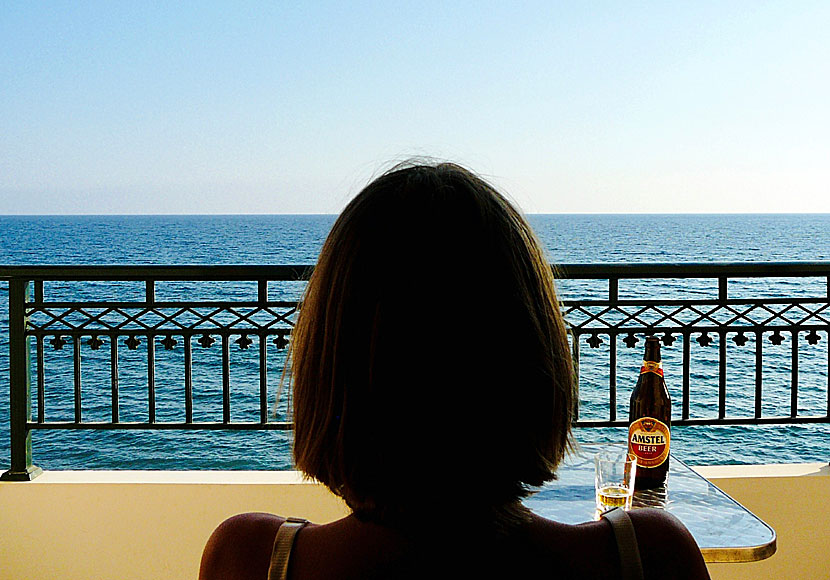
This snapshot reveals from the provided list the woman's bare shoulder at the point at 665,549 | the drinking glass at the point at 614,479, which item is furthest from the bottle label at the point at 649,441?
the woman's bare shoulder at the point at 665,549

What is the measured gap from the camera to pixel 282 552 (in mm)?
794

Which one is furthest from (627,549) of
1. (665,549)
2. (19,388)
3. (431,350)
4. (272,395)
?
(19,388)

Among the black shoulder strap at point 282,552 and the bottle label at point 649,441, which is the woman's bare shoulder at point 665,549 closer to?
the black shoulder strap at point 282,552

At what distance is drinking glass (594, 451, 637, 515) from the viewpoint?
1479 millimetres

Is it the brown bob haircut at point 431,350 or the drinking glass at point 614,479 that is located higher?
the brown bob haircut at point 431,350

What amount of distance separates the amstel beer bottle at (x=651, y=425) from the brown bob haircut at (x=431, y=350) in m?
0.85

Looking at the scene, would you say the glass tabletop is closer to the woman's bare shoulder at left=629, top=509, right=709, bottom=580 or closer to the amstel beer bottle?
the amstel beer bottle

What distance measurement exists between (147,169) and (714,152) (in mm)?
34641

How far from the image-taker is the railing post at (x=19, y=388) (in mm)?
2875

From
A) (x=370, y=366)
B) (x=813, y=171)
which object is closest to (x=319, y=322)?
(x=370, y=366)

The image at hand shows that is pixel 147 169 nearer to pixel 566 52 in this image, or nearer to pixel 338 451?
pixel 566 52

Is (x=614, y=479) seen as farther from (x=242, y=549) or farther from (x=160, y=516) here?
(x=160, y=516)

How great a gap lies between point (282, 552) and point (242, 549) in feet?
0.16

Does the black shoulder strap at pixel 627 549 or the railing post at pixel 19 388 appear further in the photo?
the railing post at pixel 19 388
